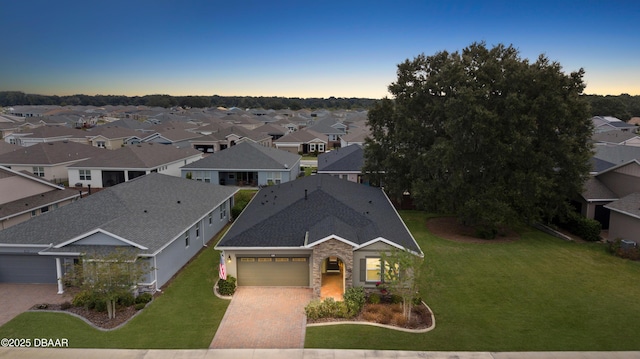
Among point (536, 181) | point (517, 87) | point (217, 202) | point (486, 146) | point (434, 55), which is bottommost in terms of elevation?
point (217, 202)

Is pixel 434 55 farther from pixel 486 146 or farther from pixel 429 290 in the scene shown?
pixel 429 290

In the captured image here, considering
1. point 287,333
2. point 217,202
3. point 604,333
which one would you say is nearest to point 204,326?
point 287,333

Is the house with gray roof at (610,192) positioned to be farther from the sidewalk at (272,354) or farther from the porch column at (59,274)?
the porch column at (59,274)

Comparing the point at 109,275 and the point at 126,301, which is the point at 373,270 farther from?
the point at 109,275

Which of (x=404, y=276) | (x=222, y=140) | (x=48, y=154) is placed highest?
(x=222, y=140)

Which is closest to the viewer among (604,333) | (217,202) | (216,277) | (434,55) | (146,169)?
(604,333)

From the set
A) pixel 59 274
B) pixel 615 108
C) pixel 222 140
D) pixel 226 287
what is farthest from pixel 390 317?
pixel 615 108

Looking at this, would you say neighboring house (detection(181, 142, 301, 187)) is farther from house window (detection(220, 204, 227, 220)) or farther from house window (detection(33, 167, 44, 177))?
house window (detection(33, 167, 44, 177))

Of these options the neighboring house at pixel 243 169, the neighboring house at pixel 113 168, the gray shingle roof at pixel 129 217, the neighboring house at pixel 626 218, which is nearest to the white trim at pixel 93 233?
the gray shingle roof at pixel 129 217

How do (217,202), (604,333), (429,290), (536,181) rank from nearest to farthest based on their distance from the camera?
(604,333)
(429,290)
(536,181)
(217,202)
